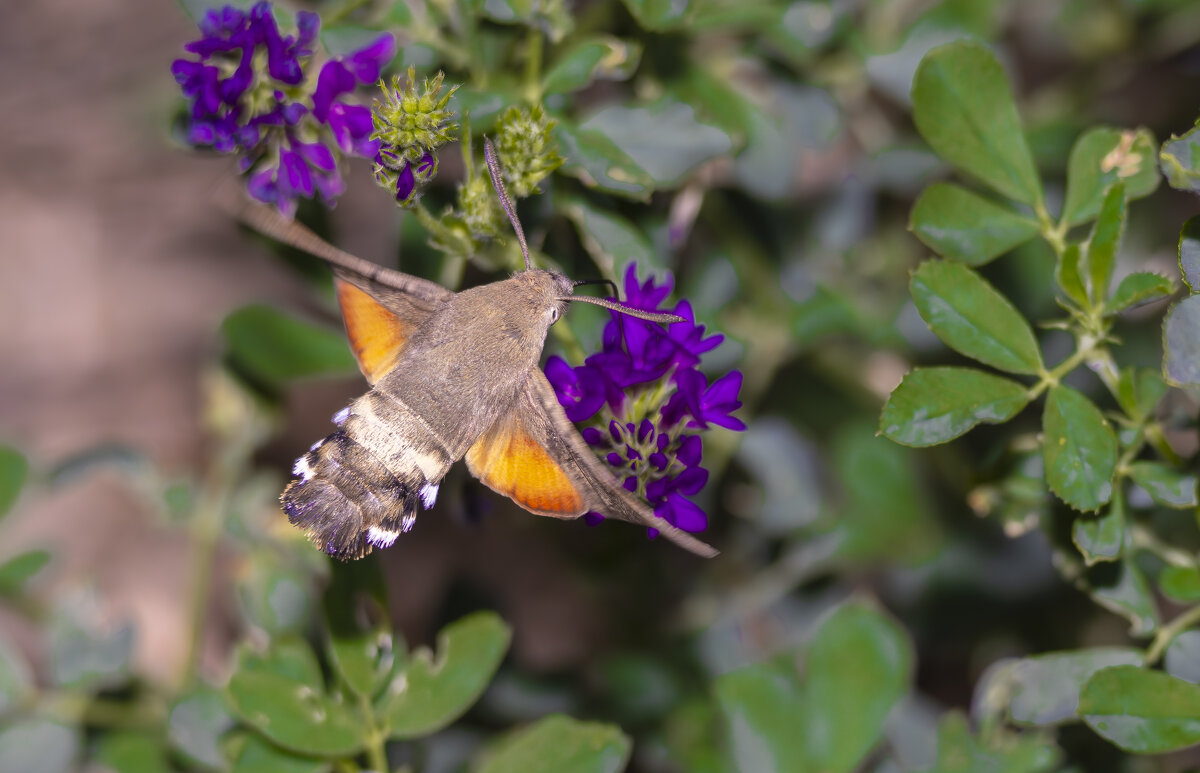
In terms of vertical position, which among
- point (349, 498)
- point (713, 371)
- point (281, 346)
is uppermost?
point (349, 498)

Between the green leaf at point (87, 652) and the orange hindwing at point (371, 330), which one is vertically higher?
the orange hindwing at point (371, 330)

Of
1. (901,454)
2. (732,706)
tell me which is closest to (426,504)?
(732,706)

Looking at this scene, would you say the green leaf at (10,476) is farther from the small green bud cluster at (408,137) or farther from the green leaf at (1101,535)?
the green leaf at (1101,535)

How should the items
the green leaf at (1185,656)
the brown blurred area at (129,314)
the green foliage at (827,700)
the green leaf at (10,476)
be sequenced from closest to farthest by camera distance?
the green leaf at (1185,656)
the green foliage at (827,700)
the green leaf at (10,476)
the brown blurred area at (129,314)

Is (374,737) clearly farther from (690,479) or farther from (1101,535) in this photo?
(1101,535)

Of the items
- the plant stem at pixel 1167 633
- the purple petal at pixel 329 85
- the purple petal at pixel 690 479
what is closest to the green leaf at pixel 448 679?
the purple petal at pixel 690 479

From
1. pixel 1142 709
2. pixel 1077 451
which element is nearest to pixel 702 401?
pixel 1077 451
